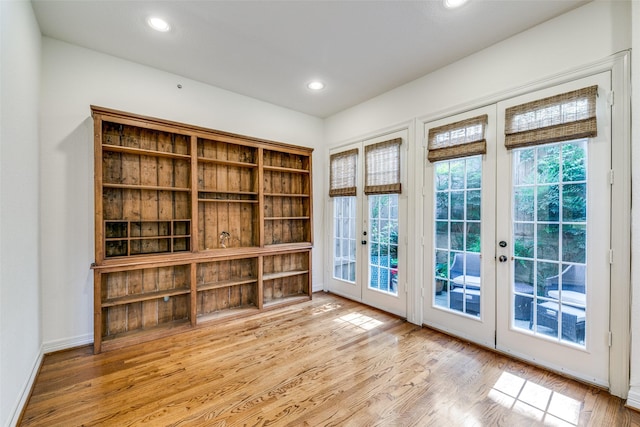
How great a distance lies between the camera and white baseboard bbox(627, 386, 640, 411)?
1.86 meters

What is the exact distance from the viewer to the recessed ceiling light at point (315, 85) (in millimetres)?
3482

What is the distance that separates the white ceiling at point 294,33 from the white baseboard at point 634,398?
9.39ft

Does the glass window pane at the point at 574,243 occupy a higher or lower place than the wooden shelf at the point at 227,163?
lower

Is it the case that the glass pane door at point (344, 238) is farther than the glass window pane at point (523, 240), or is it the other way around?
the glass pane door at point (344, 238)

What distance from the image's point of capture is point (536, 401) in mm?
1963

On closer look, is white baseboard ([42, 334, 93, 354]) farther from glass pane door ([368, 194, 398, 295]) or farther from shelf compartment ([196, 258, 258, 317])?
glass pane door ([368, 194, 398, 295])

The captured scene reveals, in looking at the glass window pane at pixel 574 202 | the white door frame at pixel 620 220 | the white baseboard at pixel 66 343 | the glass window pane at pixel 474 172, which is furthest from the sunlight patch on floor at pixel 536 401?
the white baseboard at pixel 66 343

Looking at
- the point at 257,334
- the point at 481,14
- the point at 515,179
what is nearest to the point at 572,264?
the point at 515,179

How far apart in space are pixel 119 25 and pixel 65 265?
230 centimetres

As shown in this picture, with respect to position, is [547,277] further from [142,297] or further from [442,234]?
[142,297]

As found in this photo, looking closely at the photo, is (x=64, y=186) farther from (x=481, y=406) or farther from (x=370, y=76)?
(x=481, y=406)

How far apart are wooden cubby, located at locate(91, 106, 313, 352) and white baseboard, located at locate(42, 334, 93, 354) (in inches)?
5.4

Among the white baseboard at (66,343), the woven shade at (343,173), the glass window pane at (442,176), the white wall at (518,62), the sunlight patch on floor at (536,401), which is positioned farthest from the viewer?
the woven shade at (343,173)

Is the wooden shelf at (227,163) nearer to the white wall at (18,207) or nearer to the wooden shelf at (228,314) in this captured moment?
the white wall at (18,207)
